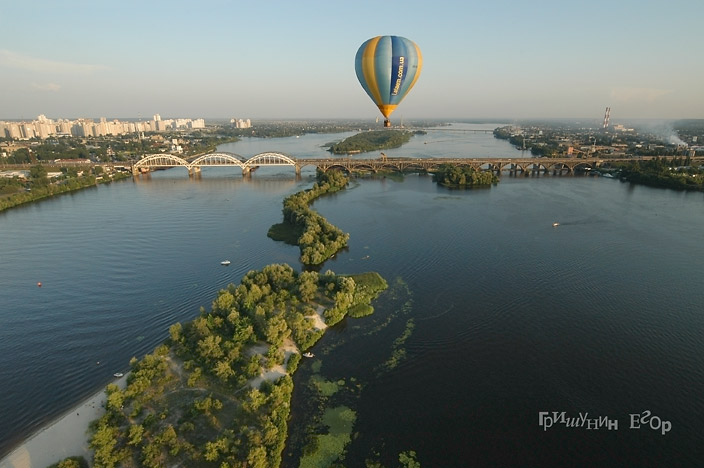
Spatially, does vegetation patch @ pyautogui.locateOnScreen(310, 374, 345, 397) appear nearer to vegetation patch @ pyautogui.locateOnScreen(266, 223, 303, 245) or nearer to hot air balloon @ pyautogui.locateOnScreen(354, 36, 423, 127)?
vegetation patch @ pyautogui.locateOnScreen(266, 223, 303, 245)

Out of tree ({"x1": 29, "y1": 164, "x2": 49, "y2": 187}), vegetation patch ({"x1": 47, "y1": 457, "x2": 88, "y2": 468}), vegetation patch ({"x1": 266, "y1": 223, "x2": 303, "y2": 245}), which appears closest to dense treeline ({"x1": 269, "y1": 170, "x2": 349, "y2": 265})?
vegetation patch ({"x1": 266, "y1": 223, "x2": 303, "y2": 245})

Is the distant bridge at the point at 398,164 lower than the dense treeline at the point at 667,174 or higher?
higher

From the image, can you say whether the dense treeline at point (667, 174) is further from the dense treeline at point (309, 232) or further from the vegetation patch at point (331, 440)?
the vegetation patch at point (331, 440)

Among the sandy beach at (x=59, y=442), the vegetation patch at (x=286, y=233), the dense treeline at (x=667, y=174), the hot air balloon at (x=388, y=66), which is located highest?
the hot air balloon at (x=388, y=66)

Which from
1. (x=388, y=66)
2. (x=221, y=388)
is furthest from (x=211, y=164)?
(x=221, y=388)

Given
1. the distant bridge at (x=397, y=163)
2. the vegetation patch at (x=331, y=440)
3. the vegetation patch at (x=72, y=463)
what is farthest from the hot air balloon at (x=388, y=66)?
the distant bridge at (x=397, y=163)

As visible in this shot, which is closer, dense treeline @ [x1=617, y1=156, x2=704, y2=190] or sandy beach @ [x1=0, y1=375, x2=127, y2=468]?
sandy beach @ [x1=0, y1=375, x2=127, y2=468]

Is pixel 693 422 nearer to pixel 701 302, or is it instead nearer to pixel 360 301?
pixel 701 302
